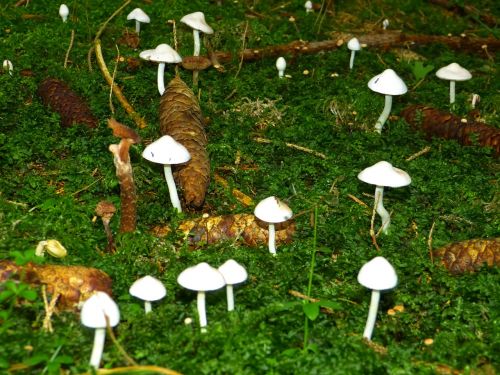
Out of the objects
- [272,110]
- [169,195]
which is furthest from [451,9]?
[169,195]

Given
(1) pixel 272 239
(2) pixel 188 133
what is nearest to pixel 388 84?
(2) pixel 188 133

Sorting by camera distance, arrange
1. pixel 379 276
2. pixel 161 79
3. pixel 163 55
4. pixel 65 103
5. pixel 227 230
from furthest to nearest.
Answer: pixel 161 79 < pixel 163 55 < pixel 65 103 < pixel 227 230 < pixel 379 276

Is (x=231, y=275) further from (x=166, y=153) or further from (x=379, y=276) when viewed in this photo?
(x=166, y=153)

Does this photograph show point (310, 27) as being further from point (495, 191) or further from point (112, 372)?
point (112, 372)

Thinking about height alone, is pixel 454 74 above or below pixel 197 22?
below

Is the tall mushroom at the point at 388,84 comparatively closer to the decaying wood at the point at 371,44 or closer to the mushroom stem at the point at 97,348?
the decaying wood at the point at 371,44

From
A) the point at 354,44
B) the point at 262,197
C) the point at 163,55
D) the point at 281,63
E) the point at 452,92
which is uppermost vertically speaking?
the point at 163,55
